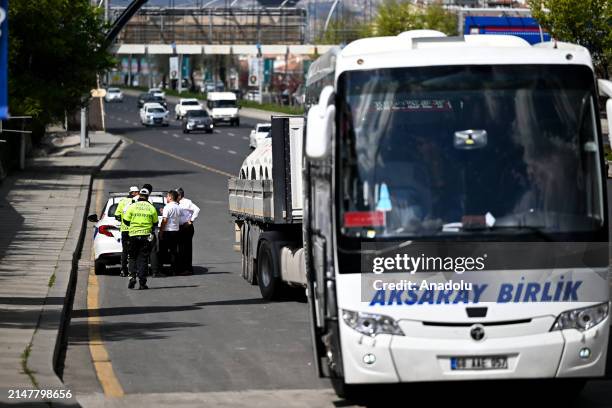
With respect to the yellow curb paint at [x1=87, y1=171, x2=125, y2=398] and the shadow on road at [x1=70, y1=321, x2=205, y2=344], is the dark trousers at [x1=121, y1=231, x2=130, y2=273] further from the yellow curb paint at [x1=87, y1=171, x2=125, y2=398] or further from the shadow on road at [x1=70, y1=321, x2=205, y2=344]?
the shadow on road at [x1=70, y1=321, x2=205, y2=344]

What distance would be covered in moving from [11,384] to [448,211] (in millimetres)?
4192

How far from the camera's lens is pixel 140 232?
22656 millimetres

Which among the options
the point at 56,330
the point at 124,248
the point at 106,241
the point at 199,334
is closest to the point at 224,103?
the point at 106,241

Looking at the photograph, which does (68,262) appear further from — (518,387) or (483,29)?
(483,29)

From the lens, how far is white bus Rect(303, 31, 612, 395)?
11141 millimetres

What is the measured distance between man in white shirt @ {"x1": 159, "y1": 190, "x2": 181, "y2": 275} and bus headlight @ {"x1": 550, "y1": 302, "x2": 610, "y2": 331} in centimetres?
1405

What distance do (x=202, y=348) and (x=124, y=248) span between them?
7905 millimetres

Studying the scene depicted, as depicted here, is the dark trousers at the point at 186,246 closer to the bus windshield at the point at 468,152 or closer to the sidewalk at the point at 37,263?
the sidewalk at the point at 37,263

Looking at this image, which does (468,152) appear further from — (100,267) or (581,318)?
(100,267)

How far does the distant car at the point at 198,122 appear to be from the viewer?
88.6m

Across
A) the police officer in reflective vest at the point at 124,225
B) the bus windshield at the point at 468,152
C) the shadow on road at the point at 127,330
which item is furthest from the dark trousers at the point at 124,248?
the bus windshield at the point at 468,152

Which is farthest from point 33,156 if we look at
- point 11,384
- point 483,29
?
point 11,384

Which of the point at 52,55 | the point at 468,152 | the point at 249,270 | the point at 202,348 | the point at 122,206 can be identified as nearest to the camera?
the point at 468,152

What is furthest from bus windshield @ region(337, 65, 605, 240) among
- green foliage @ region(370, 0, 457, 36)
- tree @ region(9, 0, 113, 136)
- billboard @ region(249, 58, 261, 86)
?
billboard @ region(249, 58, 261, 86)
